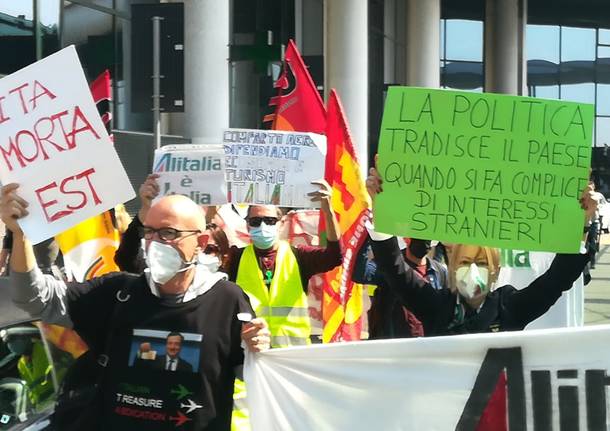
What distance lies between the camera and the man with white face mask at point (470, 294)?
4.02 meters

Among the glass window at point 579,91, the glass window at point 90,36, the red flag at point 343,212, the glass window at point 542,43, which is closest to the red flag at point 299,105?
the red flag at point 343,212

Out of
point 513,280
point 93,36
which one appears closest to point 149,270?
point 513,280

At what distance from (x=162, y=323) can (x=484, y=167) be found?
1611 mm

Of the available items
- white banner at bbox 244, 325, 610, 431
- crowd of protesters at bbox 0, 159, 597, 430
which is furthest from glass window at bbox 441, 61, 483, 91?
crowd of protesters at bbox 0, 159, 597, 430

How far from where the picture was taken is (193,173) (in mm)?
6078

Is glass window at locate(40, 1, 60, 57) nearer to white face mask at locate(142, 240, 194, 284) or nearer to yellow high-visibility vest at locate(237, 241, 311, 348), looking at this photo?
yellow high-visibility vest at locate(237, 241, 311, 348)

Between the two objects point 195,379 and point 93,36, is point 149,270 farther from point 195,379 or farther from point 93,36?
point 93,36

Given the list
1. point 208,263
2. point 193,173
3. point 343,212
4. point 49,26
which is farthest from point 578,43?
point 208,263

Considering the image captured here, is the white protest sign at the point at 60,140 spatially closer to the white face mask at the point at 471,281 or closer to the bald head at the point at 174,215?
the bald head at the point at 174,215

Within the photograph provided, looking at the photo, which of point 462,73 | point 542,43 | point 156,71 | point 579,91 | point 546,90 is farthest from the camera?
point 579,91

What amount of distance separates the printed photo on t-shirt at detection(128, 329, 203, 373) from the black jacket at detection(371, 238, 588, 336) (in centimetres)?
115

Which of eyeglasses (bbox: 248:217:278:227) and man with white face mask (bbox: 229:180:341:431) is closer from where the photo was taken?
man with white face mask (bbox: 229:180:341:431)

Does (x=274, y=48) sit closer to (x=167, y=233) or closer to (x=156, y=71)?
(x=156, y=71)

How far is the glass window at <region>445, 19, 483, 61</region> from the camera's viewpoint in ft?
134
